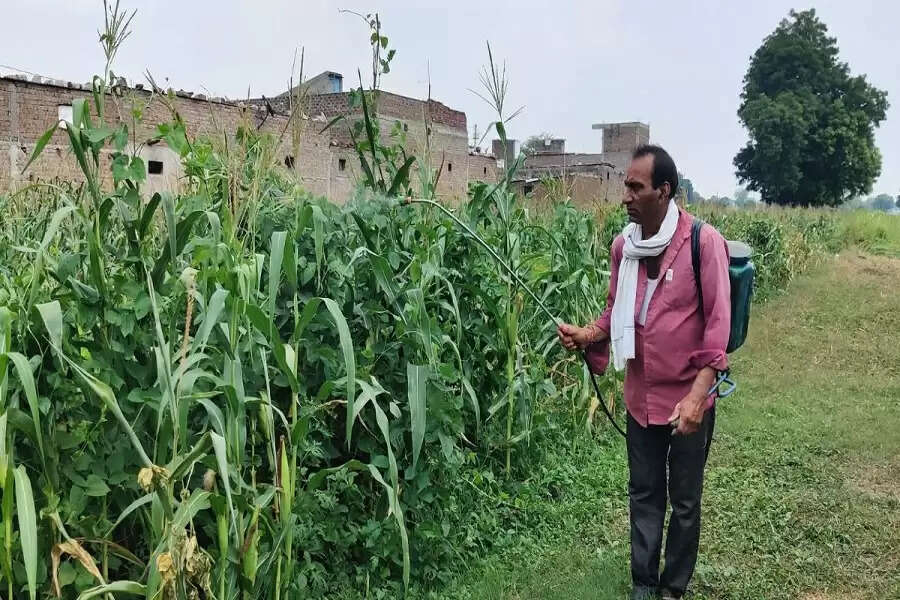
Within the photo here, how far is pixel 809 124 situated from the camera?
1438 inches

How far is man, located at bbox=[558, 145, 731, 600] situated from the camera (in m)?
2.84

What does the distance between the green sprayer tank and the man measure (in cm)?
15

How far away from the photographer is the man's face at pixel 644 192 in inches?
112

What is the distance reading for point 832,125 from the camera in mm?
36500

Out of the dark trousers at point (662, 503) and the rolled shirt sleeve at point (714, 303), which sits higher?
the rolled shirt sleeve at point (714, 303)

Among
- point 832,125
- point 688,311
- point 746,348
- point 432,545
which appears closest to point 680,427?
point 688,311

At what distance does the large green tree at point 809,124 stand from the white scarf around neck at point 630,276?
123ft

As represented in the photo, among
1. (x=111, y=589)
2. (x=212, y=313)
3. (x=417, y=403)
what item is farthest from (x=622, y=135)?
(x=111, y=589)

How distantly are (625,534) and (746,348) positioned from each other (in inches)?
242

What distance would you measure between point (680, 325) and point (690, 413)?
1.18ft

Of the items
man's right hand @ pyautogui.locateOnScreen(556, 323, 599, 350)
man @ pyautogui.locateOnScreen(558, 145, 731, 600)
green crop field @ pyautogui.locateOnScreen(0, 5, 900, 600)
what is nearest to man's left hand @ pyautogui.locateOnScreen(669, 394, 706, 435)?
man @ pyautogui.locateOnScreen(558, 145, 731, 600)

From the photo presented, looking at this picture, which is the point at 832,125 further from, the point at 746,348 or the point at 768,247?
the point at 746,348

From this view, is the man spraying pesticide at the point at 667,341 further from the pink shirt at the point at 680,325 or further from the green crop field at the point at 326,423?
the green crop field at the point at 326,423

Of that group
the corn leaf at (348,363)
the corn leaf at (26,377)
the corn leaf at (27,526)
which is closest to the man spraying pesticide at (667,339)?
the corn leaf at (348,363)
